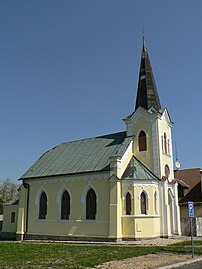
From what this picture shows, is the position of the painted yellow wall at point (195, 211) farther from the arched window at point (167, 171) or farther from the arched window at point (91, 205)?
the arched window at point (91, 205)

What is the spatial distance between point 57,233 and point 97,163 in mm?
7188

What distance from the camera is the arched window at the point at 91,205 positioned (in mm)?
26500

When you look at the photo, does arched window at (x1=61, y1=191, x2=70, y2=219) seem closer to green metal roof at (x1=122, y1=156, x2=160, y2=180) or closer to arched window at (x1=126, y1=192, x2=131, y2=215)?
arched window at (x1=126, y1=192, x2=131, y2=215)

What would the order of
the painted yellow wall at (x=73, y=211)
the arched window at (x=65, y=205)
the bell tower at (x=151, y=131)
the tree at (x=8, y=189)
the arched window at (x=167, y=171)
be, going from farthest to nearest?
1. the tree at (x=8, y=189)
2. the arched window at (x=167, y=171)
3. the arched window at (x=65, y=205)
4. the bell tower at (x=151, y=131)
5. the painted yellow wall at (x=73, y=211)

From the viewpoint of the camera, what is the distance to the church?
25.0 m

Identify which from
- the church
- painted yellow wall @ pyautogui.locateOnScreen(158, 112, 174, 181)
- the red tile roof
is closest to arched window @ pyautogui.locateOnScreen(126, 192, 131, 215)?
the church

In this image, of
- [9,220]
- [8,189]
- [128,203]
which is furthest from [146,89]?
[8,189]

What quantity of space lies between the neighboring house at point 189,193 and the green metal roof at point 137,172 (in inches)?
237

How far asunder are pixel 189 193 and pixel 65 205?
41.0 feet

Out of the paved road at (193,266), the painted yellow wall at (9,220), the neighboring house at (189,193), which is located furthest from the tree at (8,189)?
the paved road at (193,266)

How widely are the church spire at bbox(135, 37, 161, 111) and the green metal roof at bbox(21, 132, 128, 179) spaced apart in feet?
11.9

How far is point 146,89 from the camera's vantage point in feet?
101

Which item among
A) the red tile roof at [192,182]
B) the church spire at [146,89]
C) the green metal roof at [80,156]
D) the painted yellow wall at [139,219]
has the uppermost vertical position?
the church spire at [146,89]

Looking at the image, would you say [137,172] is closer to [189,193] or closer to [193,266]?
[189,193]
